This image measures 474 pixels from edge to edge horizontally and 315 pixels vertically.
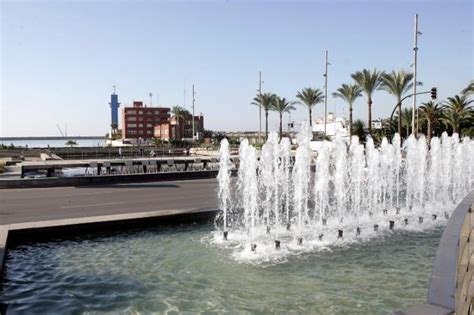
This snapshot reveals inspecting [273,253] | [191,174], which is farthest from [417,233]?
[191,174]

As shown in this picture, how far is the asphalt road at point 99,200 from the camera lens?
531 inches

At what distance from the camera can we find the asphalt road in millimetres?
13477

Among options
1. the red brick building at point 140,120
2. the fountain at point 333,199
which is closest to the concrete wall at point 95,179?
the fountain at point 333,199

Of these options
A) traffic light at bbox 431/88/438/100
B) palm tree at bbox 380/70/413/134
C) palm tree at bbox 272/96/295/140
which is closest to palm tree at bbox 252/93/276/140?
palm tree at bbox 272/96/295/140

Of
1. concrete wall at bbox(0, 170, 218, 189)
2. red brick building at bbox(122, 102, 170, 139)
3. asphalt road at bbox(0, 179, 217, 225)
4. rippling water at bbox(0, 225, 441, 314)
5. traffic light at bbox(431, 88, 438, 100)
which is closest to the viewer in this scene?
rippling water at bbox(0, 225, 441, 314)

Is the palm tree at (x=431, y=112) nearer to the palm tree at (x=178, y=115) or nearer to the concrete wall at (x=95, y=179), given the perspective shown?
the concrete wall at (x=95, y=179)

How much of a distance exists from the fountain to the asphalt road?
4.52ft

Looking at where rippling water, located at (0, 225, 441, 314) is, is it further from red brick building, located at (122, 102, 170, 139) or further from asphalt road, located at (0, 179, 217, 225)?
red brick building, located at (122, 102, 170, 139)

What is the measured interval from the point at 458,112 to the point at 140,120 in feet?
307

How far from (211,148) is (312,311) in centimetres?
5064

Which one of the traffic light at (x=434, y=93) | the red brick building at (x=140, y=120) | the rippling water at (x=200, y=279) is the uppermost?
the red brick building at (x=140, y=120)

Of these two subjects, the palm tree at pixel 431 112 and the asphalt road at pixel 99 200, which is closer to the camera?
the asphalt road at pixel 99 200

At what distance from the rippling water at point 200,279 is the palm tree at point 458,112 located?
42.8 metres

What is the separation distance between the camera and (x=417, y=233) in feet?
38.3
